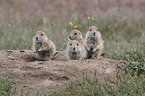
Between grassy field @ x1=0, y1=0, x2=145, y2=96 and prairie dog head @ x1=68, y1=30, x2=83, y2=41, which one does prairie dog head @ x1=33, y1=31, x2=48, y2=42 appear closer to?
prairie dog head @ x1=68, y1=30, x2=83, y2=41

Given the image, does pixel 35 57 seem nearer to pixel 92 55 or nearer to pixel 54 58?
pixel 54 58

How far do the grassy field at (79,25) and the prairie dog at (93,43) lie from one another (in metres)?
0.77

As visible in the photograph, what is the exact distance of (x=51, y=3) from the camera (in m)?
17.7

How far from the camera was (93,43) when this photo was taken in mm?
6805

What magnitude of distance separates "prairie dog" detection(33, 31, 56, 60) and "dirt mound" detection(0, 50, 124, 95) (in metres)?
0.76

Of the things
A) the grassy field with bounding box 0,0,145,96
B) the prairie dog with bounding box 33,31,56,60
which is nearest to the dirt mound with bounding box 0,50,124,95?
the grassy field with bounding box 0,0,145,96

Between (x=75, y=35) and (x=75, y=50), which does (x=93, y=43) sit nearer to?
(x=75, y=35)

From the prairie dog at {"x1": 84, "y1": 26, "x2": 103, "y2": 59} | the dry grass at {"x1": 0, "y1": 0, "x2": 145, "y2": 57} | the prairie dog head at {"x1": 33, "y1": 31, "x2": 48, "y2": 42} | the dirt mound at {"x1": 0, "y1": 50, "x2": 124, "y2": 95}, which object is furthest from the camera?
the dry grass at {"x1": 0, "y1": 0, "x2": 145, "y2": 57}

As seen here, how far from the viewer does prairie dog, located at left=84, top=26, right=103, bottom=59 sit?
21.9 feet

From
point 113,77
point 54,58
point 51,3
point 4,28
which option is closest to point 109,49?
point 54,58

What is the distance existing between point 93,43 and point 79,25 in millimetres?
1220

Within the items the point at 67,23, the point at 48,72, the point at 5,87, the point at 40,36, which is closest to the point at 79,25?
the point at 40,36

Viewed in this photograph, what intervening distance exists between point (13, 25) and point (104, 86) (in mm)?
8330

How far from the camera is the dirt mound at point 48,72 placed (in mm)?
4906
